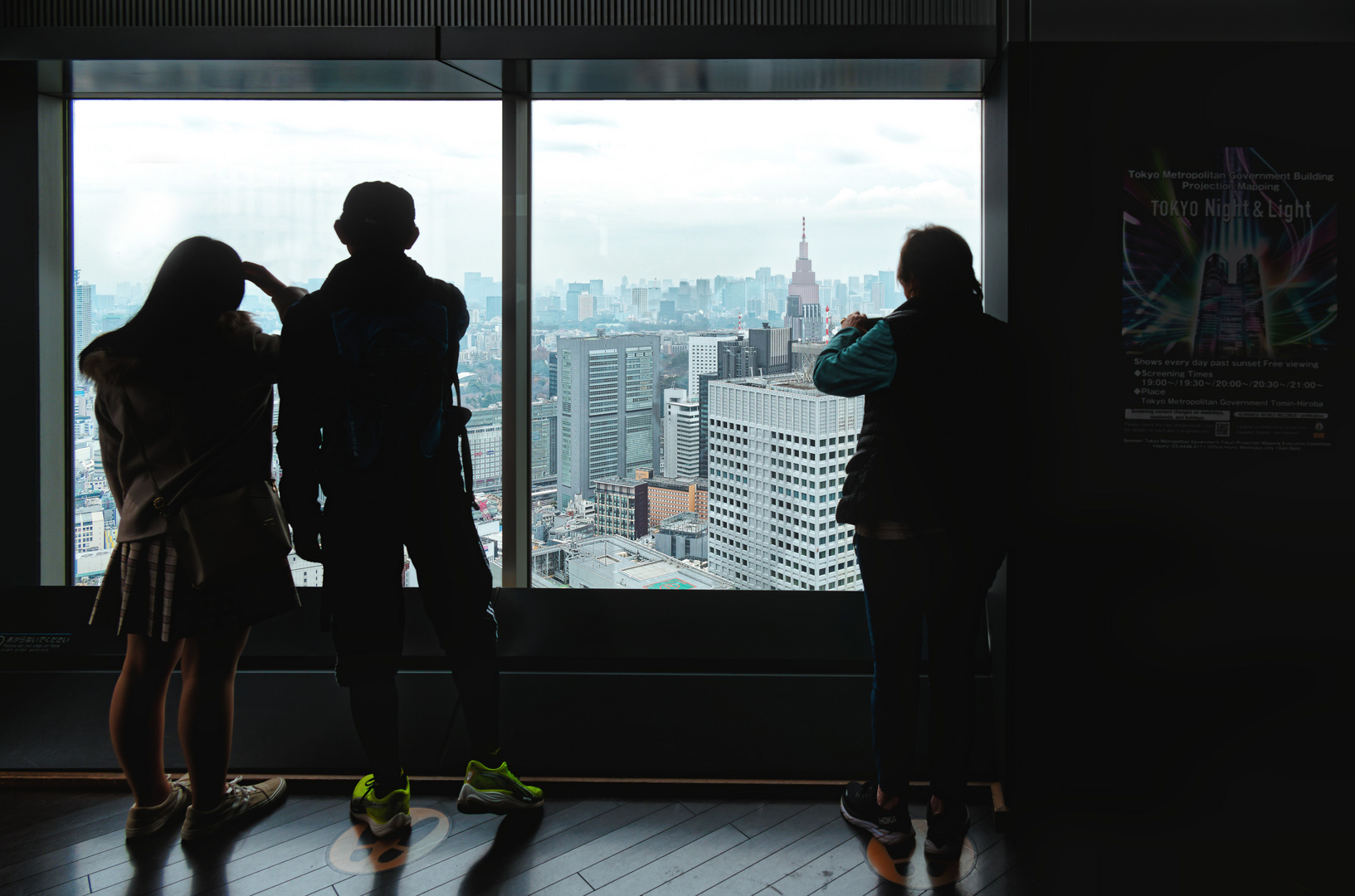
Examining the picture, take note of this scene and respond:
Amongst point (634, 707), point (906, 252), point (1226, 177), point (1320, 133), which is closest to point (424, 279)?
Result: point (906, 252)

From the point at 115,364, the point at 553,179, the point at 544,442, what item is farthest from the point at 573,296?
the point at 115,364

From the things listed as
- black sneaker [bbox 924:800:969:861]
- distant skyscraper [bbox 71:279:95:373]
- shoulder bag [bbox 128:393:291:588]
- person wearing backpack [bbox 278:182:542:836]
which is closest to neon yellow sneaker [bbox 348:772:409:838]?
person wearing backpack [bbox 278:182:542:836]

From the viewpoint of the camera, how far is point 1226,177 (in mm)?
1897

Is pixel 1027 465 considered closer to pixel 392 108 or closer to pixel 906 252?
pixel 906 252

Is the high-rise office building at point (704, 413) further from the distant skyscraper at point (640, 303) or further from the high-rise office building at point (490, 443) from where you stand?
the high-rise office building at point (490, 443)

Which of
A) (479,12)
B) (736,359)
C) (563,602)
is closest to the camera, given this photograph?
(479,12)

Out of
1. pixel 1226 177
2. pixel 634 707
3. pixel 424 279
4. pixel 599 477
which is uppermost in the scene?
pixel 1226 177

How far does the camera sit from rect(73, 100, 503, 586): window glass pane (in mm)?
2547

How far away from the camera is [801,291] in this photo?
2512 millimetres

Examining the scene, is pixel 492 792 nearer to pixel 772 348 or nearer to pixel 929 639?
pixel 929 639

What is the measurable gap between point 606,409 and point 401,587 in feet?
3.14

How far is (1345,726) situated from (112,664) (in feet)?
11.4

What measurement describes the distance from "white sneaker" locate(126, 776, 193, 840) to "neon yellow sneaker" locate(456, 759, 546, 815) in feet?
2.42

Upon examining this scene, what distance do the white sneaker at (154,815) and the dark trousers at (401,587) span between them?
0.60m
